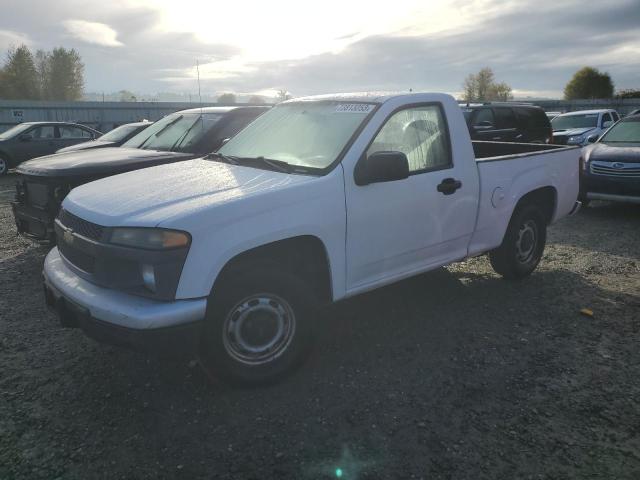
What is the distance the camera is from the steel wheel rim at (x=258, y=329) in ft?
10.2

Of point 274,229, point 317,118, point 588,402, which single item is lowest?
point 588,402

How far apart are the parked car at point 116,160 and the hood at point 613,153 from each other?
576cm

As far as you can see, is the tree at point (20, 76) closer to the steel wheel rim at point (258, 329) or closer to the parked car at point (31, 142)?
the parked car at point (31, 142)

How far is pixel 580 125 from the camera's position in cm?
1558

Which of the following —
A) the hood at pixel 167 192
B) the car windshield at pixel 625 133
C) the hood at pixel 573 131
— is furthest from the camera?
the hood at pixel 573 131

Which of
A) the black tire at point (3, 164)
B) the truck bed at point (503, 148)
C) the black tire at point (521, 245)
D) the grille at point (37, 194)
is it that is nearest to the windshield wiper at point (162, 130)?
the grille at point (37, 194)

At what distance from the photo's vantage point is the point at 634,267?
5.82m

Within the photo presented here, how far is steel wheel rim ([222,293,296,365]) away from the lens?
3.11 m

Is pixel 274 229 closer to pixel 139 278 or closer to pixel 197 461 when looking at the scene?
pixel 139 278

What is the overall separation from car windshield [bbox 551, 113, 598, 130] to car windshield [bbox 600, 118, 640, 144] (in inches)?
258

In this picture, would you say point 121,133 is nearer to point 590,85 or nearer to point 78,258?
point 78,258

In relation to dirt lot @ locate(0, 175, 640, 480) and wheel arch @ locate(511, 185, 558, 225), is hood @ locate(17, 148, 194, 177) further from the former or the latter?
wheel arch @ locate(511, 185, 558, 225)

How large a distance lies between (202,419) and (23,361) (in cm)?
168

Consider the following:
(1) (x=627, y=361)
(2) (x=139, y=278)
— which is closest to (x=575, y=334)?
(1) (x=627, y=361)
